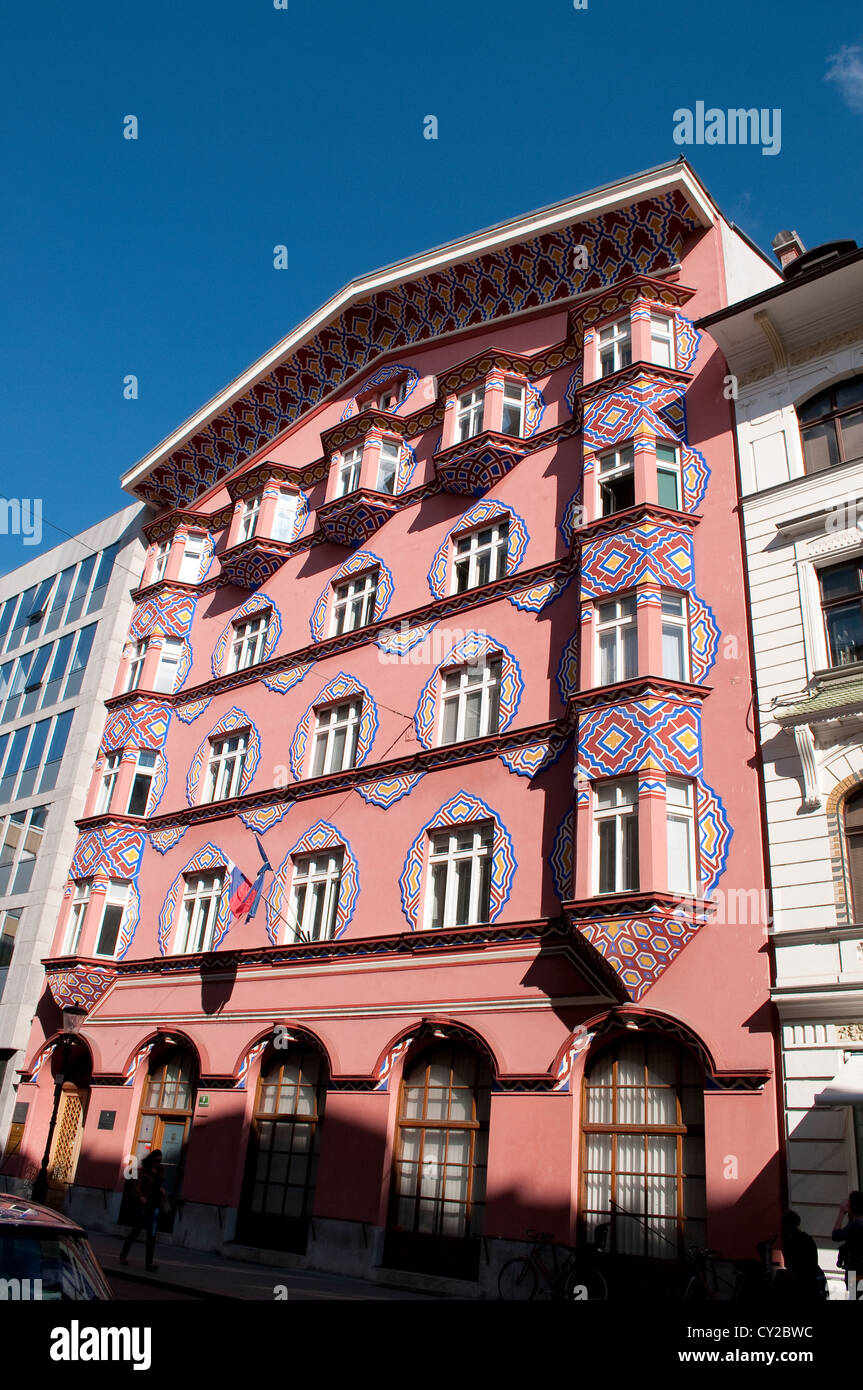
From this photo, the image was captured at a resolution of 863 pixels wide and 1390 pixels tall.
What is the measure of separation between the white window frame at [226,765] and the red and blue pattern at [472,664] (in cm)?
685

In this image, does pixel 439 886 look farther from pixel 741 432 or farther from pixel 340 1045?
pixel 741 432

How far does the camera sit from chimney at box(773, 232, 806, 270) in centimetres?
2680

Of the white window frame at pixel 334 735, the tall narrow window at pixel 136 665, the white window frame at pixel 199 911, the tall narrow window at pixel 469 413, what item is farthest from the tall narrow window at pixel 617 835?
the tall narrow window at pixel 136 665

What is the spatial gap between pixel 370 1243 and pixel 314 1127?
10.1 ft

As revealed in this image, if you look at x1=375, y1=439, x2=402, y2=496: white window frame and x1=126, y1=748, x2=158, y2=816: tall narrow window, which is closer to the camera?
x1=375, y1=439, x2=402, y2=496: white window frame

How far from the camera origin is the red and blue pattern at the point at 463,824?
20141mm

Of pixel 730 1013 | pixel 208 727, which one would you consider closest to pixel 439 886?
pixel 730 1013

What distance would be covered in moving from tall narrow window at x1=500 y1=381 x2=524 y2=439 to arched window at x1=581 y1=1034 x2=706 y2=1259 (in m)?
14.9

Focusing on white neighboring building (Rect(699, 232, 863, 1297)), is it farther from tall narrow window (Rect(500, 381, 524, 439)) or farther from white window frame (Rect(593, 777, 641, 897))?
tall narrow window (Rect(500, 381, 524, 439))

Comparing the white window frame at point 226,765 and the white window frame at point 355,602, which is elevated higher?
the white window frame at point 355,602

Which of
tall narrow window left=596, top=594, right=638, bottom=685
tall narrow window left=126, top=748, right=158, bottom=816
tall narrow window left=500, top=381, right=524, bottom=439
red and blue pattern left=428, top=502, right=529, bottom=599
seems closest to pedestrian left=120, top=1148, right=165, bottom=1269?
tall narrow window left=126, top=748, right=158, bottom=816

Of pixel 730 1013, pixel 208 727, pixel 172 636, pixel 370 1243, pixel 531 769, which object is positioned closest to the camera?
pixel 730 1013

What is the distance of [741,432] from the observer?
2086 centimetres

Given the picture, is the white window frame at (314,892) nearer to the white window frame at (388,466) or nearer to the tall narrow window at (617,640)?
the tall narrow window at (617,640)
